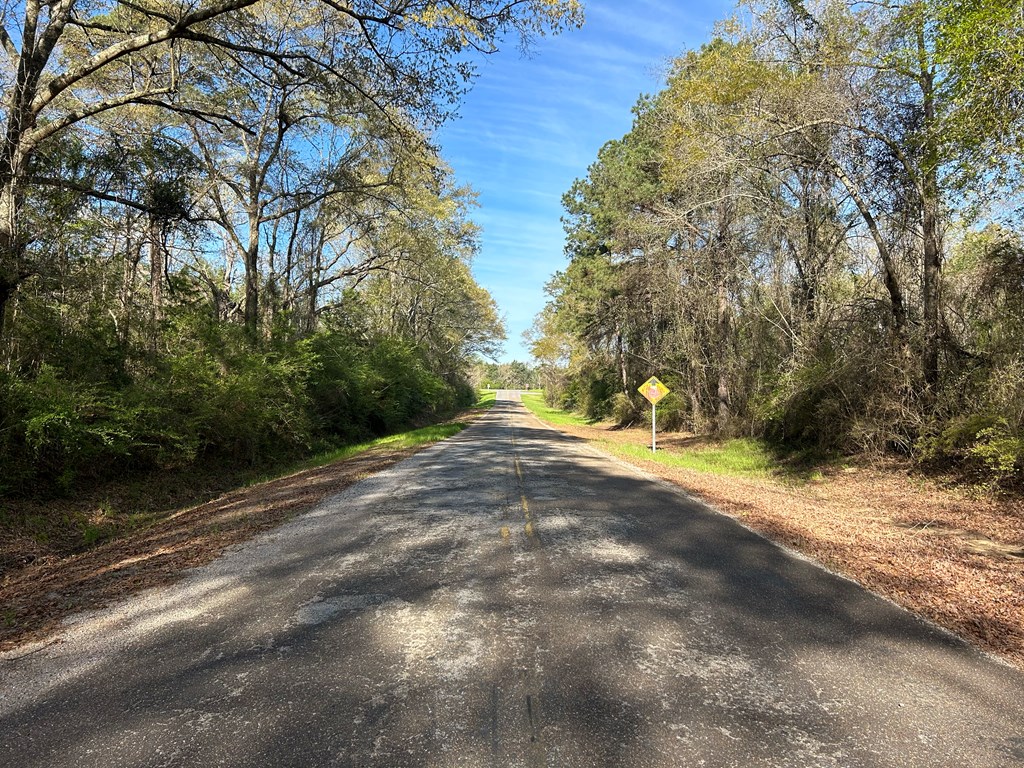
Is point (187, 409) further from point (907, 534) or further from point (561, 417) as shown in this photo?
point (561, 417)

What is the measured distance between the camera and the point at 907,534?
23.5 feet

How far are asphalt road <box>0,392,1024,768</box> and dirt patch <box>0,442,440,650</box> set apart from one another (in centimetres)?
38

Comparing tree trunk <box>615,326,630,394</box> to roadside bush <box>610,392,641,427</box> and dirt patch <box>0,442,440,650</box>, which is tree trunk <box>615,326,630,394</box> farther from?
dirt patch <box>0,442,440,650</box>

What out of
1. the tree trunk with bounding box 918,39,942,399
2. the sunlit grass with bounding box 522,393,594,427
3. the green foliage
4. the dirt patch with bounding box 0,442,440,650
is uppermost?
the tree trunk with bounding box 918,39,942,399

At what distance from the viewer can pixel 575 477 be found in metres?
10.8

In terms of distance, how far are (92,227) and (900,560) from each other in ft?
43.6

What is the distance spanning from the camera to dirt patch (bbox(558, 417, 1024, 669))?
14.4ft

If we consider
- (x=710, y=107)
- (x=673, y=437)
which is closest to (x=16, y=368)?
(x=710, y=107)

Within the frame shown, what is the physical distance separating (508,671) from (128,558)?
5175 mm

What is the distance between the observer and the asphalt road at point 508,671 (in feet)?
8.27

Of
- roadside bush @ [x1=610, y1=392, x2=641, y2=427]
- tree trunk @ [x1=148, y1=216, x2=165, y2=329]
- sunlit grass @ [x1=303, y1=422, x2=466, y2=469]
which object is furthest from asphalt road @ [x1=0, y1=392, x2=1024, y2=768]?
roadside bush @ [x1=610, y1=392, x2=641, y2=427]

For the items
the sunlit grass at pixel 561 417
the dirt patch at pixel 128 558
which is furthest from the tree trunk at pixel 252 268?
the sunlit grass at pixel 561 417

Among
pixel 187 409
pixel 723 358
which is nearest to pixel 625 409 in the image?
pixel 723 358

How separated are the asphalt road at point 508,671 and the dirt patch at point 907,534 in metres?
0.46
